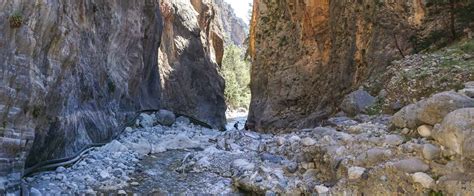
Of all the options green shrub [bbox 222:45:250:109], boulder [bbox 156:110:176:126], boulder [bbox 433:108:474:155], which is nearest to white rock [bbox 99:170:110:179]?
boulder [bbox 433:108:474:155]

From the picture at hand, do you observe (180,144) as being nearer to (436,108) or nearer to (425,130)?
(425,130)

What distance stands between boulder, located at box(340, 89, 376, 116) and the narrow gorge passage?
75 millimetres

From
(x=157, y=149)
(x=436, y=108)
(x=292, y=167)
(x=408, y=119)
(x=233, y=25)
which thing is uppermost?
(x=233, y=25)

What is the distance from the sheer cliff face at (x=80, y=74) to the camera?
720cm

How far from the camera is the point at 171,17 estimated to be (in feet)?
98.5

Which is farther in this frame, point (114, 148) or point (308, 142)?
point (114, 148)

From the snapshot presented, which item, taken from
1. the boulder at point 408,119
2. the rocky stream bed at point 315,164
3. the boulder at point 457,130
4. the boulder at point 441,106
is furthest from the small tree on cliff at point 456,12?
the boulder at point 457,130

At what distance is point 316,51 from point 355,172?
12025 millimetres

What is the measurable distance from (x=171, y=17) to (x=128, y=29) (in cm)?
1211

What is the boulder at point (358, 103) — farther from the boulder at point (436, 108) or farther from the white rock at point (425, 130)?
the white rock at point (425, 130)

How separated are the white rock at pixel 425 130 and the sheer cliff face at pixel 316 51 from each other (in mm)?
6798

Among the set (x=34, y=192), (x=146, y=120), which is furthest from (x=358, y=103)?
(x=146, y=120)

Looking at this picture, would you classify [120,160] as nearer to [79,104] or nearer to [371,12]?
[79,104]

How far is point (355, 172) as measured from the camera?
630cm
